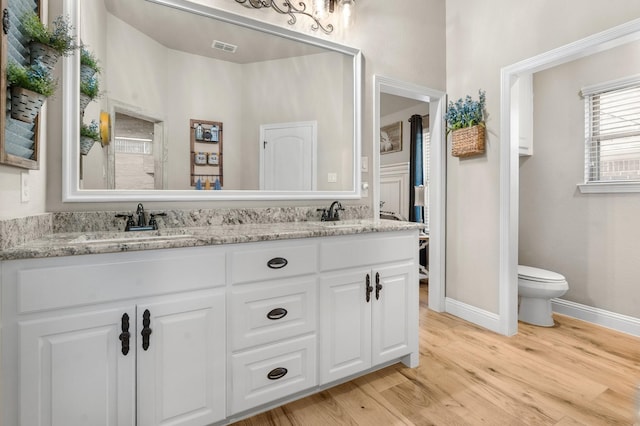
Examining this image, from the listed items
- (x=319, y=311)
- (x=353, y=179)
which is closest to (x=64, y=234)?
(x=319, y=311)

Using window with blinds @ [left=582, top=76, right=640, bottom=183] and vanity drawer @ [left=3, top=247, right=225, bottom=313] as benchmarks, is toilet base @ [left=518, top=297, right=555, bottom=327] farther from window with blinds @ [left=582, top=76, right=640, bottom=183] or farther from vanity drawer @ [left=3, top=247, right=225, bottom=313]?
vanity drawer @ [left=3, top=247, right=225, bottom=313]

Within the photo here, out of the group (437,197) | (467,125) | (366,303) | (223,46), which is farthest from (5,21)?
(437,197)

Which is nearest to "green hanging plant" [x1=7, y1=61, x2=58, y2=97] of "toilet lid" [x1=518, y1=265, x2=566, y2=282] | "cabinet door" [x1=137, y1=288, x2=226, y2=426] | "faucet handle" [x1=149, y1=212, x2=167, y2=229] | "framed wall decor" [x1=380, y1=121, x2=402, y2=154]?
"faucet handle" [x1=149, y1=212, x2=167, y2=229]

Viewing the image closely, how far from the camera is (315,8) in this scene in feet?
7.39

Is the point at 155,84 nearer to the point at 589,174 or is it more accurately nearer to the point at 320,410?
the point at 320,410

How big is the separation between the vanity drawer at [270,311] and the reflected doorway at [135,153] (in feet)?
2.77

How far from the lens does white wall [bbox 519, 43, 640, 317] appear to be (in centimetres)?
261

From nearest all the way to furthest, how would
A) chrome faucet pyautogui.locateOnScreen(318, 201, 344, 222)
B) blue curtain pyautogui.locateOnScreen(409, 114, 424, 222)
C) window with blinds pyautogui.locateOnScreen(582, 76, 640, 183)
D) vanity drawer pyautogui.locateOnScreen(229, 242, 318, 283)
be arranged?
1. vanity drawer pyautogui.locateOnScreen(229, 242, 318, 283)
2. chrome faucet pyautogui.locateOnScreen(318, 201, 344, 222)
3. window with blinds pyautogui.locateOnScreen(582, 76, 640, 183)
4. blue curtain pyautogui.locateOnScreen(409, 114, 424, 222)

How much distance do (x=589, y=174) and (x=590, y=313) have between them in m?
1.24

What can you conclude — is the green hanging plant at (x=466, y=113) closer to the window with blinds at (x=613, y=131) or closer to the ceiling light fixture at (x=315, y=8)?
the window with blinds at (x=613, y=131)

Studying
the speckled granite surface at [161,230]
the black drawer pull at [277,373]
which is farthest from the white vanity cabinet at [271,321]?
the speckled granite surface at [161,230]

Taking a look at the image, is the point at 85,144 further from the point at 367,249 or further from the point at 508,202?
the point at 508,202

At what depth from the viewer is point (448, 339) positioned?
2479 millimetres

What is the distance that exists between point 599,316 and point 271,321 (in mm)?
2939
